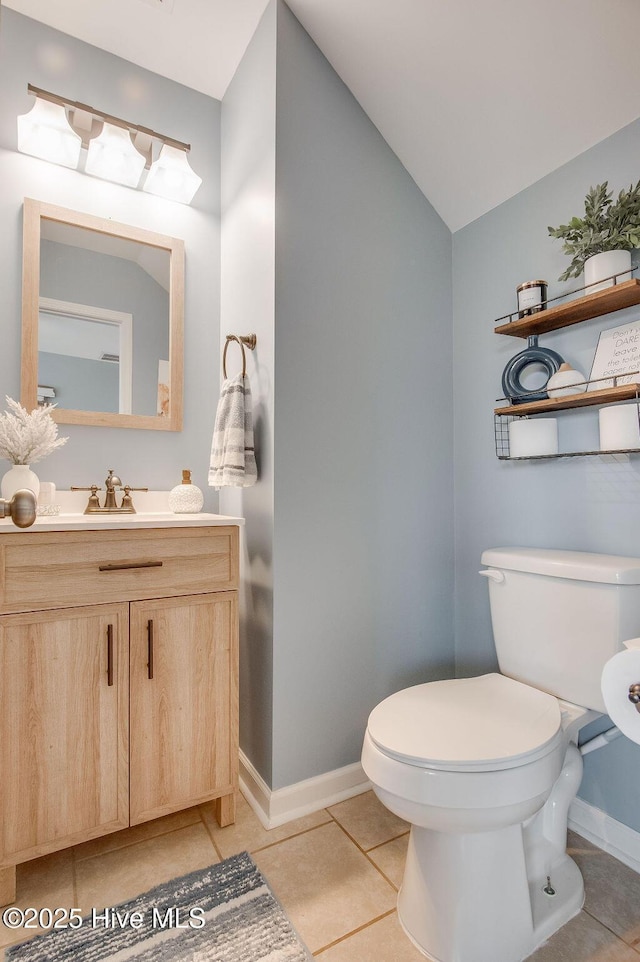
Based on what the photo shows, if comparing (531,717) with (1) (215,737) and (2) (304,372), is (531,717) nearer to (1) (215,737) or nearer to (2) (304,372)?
(1) (215,737)

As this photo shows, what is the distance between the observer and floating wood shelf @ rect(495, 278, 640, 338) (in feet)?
4.20

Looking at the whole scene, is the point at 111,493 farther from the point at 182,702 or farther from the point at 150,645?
the point at 182,702

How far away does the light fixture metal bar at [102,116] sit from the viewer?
1.56 metres

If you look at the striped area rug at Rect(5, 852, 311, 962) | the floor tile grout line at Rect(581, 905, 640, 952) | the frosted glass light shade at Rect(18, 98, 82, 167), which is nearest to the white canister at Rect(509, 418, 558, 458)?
the floor tile grout line at Rect(581, 905, 640, 952)

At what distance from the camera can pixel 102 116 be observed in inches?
64.4

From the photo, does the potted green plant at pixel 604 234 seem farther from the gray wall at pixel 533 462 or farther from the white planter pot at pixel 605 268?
the gray wall at pixel 533 462

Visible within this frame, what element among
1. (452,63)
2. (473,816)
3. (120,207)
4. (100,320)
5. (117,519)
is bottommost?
(473,816)

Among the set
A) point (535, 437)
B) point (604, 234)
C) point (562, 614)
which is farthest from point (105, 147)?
point (562, 614)

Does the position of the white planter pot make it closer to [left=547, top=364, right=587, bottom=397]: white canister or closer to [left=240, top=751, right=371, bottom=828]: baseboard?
[left=547, top=364, right=587, bottom=397]: white canister

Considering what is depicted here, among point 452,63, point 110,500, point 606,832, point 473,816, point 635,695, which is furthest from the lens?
point 110,500

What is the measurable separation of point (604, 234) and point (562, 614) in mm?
1017

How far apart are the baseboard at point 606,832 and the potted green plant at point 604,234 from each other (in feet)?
4.73

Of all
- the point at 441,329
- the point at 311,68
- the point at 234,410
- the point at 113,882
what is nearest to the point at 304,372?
the point at 234,410

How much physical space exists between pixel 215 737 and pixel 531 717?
0.84m
